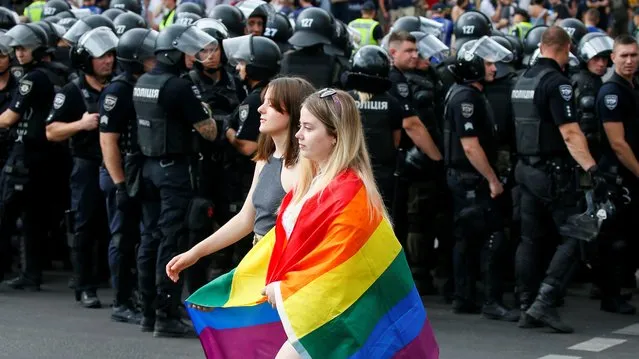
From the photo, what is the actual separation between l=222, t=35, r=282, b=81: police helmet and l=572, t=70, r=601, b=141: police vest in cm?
235

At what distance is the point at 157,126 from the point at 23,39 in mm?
2515

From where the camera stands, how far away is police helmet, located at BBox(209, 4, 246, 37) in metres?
13.4

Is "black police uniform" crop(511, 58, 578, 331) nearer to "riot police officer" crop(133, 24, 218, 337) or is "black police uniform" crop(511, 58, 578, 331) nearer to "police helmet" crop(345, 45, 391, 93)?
"police helmet" crop(345, 45, 391, 93)

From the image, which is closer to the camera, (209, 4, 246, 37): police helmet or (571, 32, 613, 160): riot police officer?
(571, 32, 613, 160): riot police officer

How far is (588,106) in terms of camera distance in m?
11.3

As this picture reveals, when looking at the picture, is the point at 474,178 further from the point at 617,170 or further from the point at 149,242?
the point at 149,242

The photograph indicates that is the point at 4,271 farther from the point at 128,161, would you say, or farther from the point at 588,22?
the point at 588,22

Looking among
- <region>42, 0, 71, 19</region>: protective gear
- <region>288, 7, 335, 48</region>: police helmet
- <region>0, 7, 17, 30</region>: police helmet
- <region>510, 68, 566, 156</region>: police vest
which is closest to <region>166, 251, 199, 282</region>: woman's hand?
<region>510, 68, 566, 156</region>: police vest

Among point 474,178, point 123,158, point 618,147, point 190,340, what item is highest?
point 618,147

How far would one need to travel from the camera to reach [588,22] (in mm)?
18047

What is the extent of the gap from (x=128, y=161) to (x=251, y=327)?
3.95 metres

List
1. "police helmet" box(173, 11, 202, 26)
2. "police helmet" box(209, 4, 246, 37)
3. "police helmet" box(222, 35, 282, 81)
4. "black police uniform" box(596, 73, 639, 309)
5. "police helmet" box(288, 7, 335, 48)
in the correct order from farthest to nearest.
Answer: "police helmet" box(209, 4, 246, 37) < "police helmet" box(173, 11, 202, 26) < "police helmet" box(288, 7, 335, 48) < "black police uniform" box(596, 73, 639, 309) < "police helmet" box(222, 35, 282, 81)

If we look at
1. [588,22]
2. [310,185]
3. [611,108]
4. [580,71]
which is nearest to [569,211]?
[611,108]

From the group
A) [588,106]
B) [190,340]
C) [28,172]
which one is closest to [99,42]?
[28,172]
